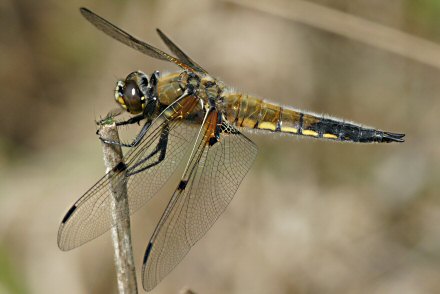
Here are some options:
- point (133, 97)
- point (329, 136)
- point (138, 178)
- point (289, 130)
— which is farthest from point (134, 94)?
point (329, 136)

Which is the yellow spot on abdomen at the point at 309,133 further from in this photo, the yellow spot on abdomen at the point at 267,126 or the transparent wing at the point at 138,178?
the transparent wing at the point at 138,178

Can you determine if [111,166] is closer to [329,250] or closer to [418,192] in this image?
[329,250]

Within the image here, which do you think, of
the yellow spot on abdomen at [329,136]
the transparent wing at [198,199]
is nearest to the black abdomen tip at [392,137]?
the yellow spot on abdomen at [329,136]

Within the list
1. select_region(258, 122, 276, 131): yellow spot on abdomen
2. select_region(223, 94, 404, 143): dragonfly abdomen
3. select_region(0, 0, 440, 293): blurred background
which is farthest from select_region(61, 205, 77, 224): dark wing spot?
select_region(0, 0, 440, 293): blurred background

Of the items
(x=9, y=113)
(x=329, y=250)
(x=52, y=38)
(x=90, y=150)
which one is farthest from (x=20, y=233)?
(x=329, y=250)

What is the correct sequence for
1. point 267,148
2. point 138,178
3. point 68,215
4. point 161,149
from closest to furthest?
1. point 68,215
2. point 138,178
3. point 161,149
4. point 267,148

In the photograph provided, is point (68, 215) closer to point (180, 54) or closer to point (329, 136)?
point (180, 54)
